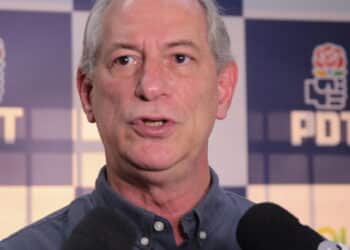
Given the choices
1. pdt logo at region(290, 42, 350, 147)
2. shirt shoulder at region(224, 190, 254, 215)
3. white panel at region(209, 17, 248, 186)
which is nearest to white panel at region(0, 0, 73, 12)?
A: white panel at region(209, 17, 248, 186)

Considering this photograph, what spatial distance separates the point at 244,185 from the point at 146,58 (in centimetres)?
110

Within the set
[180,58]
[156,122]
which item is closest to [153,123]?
[156,122]

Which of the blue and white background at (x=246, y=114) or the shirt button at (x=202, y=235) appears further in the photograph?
the blue and white background at (x=246, y=114)

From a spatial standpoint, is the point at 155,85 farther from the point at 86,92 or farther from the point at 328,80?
the point at 328,80

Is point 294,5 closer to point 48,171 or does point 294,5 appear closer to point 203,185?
point 48,171

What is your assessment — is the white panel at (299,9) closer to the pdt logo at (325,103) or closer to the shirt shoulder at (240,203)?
the pdt logo at (325,103)

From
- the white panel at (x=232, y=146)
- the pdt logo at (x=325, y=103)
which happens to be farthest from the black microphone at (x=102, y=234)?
the pdt logo at (x=325, y=103)

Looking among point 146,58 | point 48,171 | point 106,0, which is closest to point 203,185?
point 146,58

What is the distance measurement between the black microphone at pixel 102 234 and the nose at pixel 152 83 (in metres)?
0.20

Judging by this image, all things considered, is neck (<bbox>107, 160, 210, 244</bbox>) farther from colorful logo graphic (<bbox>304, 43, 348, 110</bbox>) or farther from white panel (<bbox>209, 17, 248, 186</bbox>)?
colorful logo graphic (<bbox>304, 43, 348, 110</bbox>)

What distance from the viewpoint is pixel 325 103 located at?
2.17 meters

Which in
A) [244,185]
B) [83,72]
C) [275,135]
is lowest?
[244,185]

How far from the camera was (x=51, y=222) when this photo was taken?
1.13m

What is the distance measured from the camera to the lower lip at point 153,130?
1037 millimetres
